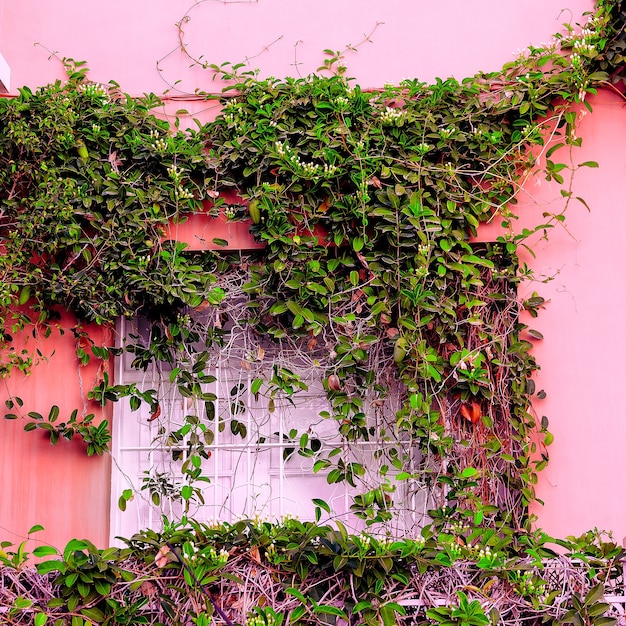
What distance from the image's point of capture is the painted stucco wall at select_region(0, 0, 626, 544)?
13.2 ft

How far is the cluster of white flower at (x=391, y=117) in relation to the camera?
415 centimetres

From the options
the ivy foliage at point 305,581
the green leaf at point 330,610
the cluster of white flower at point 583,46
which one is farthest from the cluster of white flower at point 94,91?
the green leaf at point 330,610

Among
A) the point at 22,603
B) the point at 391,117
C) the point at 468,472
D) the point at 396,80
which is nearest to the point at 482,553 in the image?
the point at 468,472

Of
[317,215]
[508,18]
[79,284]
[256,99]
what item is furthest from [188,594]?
[508,18]

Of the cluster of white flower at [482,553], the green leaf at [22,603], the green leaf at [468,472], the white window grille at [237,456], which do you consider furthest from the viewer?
the white window grille at [237,456]

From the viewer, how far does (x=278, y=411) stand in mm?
4281

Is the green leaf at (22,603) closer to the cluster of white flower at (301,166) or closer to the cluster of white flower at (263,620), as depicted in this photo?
the cluster of white flower at (263,620)

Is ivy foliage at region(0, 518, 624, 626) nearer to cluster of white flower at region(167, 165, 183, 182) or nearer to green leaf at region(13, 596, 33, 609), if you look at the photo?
green leaf at region(13, 596, 33, 609)

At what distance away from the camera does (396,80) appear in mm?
4402

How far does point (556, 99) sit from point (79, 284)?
2.61 metres

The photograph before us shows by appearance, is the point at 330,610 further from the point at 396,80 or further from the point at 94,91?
the point at 94,91

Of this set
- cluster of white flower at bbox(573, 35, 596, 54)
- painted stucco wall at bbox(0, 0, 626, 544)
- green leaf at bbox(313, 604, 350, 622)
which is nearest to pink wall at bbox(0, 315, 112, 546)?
painted stucco wall at bbox(0, 0, 626, 544)

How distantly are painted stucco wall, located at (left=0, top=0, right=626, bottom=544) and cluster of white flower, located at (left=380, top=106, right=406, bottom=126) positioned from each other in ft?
1.09

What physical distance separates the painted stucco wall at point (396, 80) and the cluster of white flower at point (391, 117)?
33 centimetres
